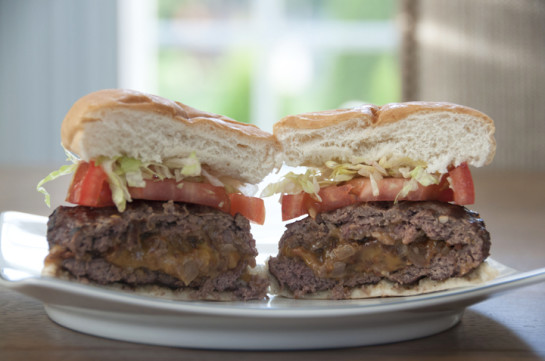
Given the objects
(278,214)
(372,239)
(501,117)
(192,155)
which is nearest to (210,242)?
A: (192,155)

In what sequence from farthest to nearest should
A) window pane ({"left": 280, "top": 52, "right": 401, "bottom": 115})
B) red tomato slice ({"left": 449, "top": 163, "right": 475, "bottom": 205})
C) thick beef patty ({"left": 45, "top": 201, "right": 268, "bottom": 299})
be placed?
window pane ({"left": 280, "top": 52, "right": 401, "bottom": 115})
red tomato slice ({"left": 449, "top": 163, "right": 475, "bottom": 205})
thick beef patty ({"left": 45, "top": 201, "right": 268, "bottom": 299})

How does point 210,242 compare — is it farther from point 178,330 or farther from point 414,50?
point 414,50

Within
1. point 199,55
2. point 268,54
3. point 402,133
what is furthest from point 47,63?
point 402,133

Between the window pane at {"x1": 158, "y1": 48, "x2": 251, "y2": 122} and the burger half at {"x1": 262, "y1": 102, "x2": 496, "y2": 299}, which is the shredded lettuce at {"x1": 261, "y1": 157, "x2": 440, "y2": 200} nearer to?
the burger half at {"x1": 262, "y1": 102, "x2": 496, "y2": 299}

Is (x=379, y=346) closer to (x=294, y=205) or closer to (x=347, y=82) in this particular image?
(x=294, y=205)

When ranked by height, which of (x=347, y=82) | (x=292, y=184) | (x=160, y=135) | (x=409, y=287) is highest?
(x=347, y=82)

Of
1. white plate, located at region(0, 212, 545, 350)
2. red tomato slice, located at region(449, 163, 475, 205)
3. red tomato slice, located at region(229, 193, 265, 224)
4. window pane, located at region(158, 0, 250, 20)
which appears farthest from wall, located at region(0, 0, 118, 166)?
white plate, located at region(0, 212, 545, 350)
